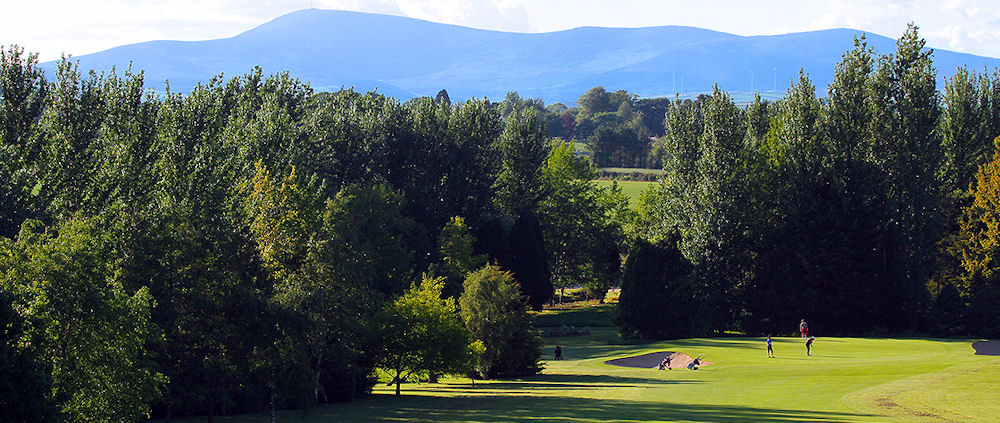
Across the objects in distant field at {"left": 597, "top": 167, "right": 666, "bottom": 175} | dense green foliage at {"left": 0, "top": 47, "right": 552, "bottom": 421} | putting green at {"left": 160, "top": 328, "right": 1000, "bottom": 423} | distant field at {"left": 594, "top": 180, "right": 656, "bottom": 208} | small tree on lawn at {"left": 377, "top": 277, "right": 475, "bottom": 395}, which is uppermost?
distant field at {"left": 597, "top": 167, "right": 666, "bottom": 175}

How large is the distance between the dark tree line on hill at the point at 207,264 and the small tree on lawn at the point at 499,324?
0.32 ft

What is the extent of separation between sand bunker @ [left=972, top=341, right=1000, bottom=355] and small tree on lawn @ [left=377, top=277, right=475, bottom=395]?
28.7 m

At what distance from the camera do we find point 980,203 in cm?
5944

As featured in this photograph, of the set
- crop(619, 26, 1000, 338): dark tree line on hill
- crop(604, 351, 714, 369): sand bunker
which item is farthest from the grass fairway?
crop(619, 26, 1000, 338): dark tree line on hill

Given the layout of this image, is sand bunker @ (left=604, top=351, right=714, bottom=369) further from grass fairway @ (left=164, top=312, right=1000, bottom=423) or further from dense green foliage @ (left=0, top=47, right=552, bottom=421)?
dense green foliage @ (left=0, top=47, right=552, bottom=421)

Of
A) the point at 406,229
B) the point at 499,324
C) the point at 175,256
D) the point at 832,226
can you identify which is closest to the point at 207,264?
the point at 175,256

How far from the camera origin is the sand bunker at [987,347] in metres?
48.8

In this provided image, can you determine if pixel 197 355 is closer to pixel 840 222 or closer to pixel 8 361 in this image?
pixel 8 361

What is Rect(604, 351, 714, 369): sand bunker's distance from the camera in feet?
166

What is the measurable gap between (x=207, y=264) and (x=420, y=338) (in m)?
14.3

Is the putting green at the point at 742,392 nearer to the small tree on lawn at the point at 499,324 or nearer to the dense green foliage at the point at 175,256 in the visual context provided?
the small tree on lawn at the point at 499,324

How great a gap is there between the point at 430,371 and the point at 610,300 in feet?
164

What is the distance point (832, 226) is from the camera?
61.9 m

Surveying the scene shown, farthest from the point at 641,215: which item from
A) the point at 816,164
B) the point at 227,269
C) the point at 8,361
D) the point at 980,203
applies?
→ the point at 8,361
